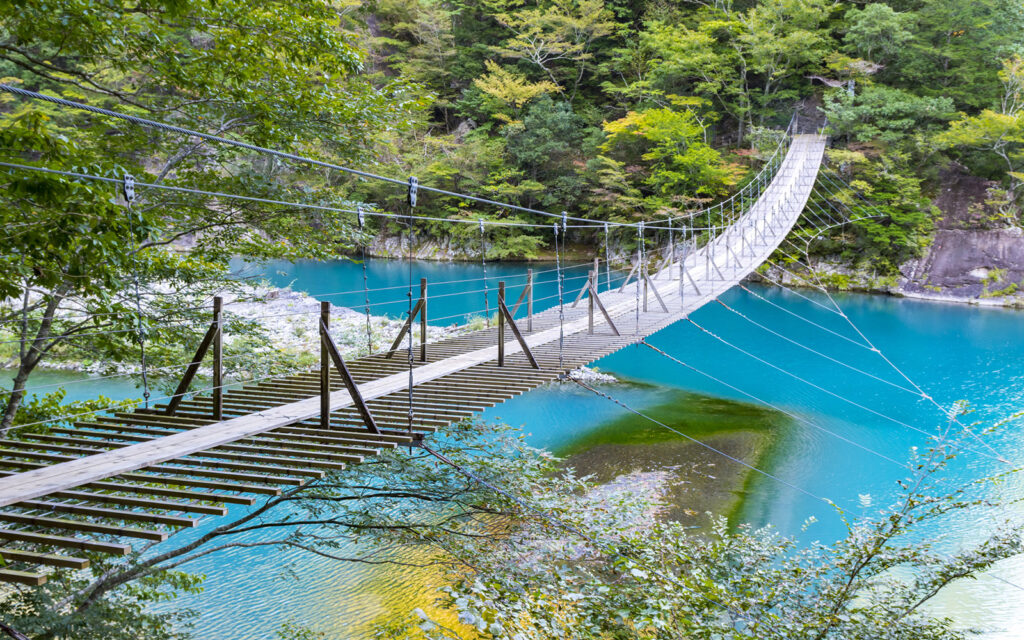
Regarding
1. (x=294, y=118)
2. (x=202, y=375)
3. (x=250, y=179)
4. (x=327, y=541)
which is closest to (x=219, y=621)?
(x=327, y=541)

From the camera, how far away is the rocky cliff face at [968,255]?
11.9m

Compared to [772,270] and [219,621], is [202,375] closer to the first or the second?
[219,621]

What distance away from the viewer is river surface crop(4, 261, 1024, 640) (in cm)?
398

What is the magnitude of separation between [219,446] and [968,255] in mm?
14251

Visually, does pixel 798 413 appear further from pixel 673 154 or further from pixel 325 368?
pixel 673 154

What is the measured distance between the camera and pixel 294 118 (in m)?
3.87

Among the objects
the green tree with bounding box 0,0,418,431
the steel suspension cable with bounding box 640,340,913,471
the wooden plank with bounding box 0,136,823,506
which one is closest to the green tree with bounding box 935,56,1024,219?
the steel suspension cable with bounding box 640,340,913,471

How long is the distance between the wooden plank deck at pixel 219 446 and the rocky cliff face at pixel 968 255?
35.6ft

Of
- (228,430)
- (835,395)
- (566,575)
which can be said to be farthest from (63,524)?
(835,395)

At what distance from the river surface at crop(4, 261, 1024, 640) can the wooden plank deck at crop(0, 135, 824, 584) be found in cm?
103


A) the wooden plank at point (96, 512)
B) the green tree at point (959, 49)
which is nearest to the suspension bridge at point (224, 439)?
the wooden plank at point (96, 512)

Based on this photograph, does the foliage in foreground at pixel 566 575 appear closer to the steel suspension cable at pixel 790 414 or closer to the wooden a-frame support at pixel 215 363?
the wooden a-frame support at pixel 215 363

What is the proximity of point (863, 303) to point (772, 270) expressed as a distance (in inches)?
88.5

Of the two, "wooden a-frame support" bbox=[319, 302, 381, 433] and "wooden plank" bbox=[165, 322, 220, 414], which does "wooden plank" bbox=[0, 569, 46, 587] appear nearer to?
"wooden a-frame support" bbox=[319, 302, 381, 433]
